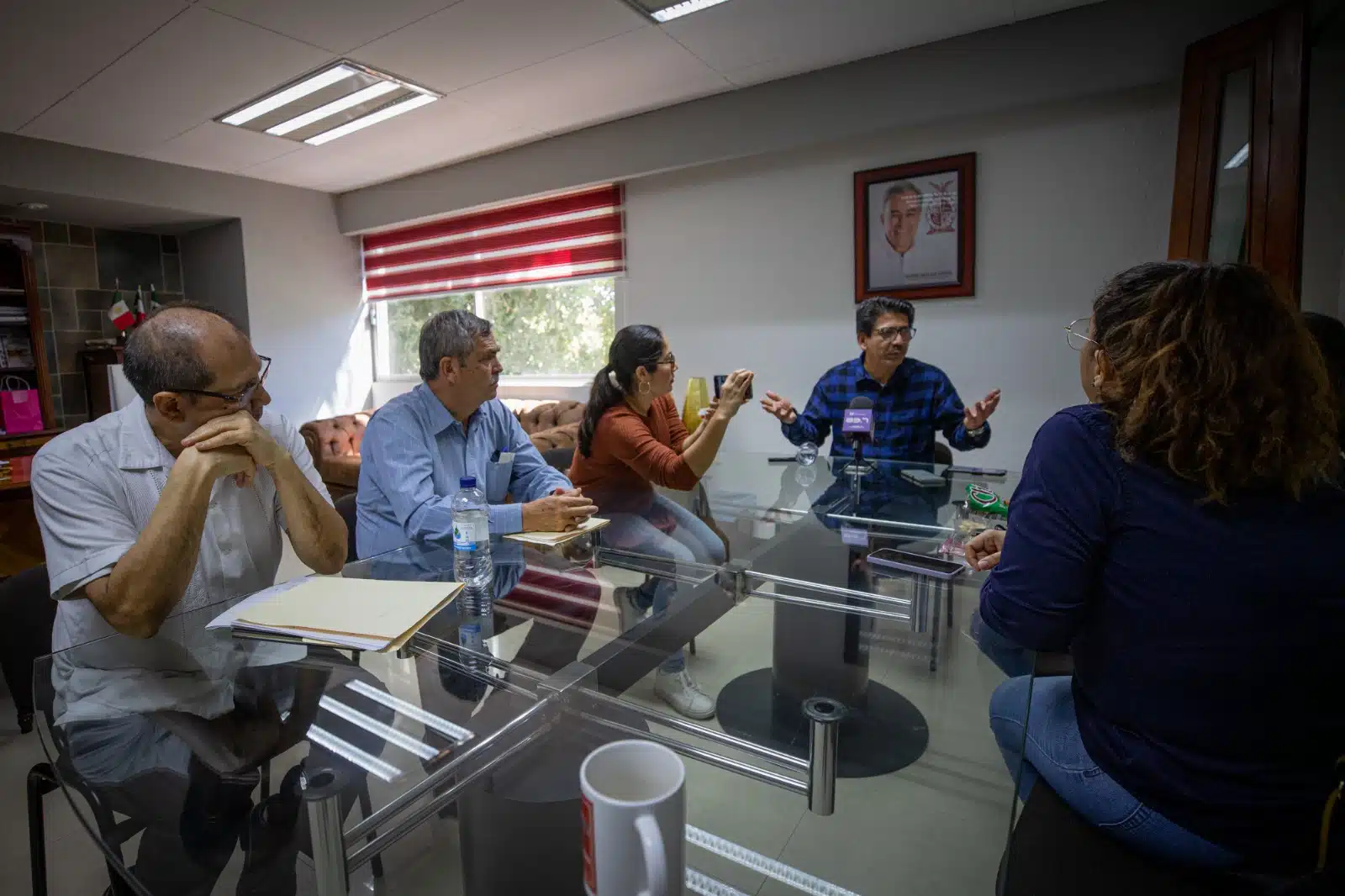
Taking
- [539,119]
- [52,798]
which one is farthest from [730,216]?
[52,798]

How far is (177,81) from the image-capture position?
348 centimetres

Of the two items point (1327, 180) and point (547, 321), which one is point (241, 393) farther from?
point (547, 321)

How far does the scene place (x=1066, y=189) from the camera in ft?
11.0

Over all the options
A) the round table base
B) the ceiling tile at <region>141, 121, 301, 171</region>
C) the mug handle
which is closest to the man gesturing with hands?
the round table base

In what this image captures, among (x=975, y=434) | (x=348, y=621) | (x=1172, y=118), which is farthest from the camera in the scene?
(x=1172, y=118)

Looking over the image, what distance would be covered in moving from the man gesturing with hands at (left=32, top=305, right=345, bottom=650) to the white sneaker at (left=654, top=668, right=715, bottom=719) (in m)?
0.79

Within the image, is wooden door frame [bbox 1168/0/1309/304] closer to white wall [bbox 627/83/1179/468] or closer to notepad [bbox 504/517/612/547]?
white wall [bbox 627/83/1179/468]

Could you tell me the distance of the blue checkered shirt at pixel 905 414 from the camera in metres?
2.90

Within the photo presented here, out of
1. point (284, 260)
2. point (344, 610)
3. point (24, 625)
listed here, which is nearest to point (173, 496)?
point (344, 610)

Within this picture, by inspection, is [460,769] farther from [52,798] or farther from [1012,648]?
[52,798]

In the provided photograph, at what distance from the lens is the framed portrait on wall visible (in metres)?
3.57

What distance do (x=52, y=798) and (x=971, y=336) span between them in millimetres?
3963

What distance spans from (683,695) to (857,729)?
1.14 ft

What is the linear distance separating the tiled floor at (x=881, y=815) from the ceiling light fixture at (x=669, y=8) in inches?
108
